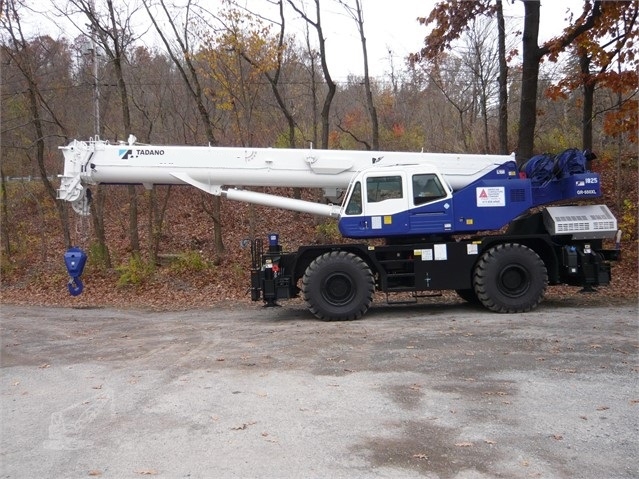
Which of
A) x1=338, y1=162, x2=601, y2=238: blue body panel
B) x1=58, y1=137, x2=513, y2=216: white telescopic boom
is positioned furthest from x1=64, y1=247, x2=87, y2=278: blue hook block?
x1=338, y1=162, x2=601, y2=238: blue body panel

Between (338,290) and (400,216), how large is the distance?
1.97m

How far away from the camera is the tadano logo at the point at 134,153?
1209 centimetres

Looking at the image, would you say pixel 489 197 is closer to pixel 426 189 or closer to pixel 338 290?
pixel 426 189

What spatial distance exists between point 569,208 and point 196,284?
10.6 m

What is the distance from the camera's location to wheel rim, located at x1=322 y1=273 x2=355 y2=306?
38.4 ft

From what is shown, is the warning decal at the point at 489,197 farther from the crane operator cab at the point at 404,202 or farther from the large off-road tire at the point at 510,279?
the large off-road tire at the point at 510,279

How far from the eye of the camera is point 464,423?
5.73 m

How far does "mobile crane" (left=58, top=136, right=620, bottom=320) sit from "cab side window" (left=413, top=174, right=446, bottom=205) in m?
0.02

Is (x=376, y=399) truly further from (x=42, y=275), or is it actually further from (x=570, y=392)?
(x=42, y=275)

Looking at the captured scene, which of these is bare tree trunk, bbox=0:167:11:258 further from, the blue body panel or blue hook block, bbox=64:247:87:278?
the blue body panel

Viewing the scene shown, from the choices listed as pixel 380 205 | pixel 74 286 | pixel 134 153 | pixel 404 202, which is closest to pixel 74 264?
pixel 74 286

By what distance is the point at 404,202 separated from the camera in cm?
1173

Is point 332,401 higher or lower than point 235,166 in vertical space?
lower

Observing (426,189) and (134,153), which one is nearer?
(426,189)
